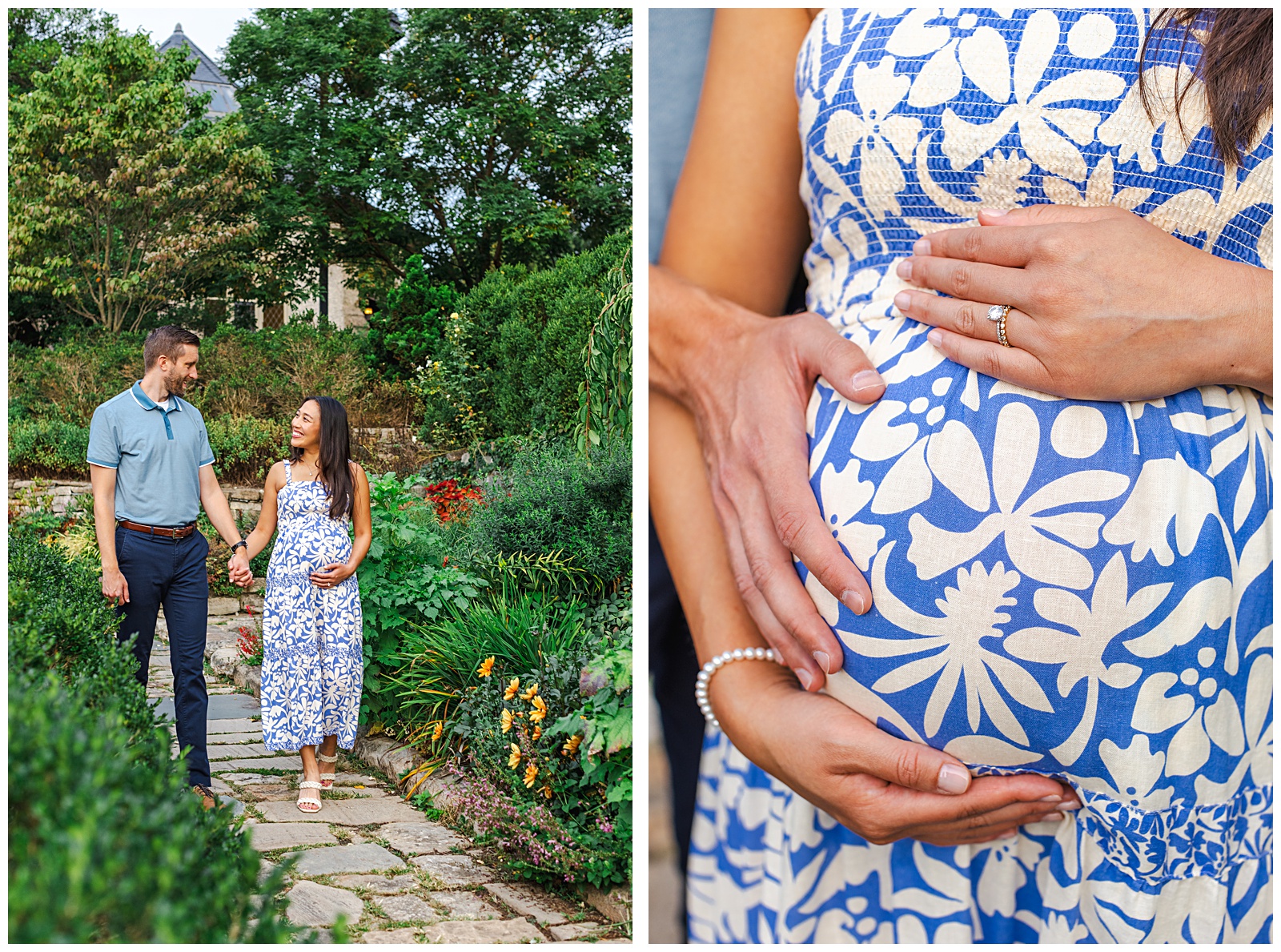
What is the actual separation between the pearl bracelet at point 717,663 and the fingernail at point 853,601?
0.83ft

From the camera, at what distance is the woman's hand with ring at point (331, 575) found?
11.9ft

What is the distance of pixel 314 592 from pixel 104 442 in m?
1.01

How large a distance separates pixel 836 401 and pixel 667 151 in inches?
33.4

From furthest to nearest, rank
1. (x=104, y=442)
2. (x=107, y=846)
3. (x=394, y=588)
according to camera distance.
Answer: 1. (x=394, y=588)
2. (x=104, y=442)
3. (x=107, y=846)

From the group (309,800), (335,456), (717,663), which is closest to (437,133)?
(335,456)

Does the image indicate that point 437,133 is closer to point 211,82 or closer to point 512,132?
point 512,132

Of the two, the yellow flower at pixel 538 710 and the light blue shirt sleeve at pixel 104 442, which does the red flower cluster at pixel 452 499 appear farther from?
the yellow flower at pixel 538 710

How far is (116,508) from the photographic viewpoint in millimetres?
3211

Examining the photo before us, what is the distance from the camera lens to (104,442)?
10.3 ft

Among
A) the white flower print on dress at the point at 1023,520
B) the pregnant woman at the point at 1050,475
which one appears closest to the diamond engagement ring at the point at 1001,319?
the pregnant woman at the point at 1050,475

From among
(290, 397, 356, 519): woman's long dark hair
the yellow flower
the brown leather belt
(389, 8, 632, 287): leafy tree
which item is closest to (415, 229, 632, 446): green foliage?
(389, 8, 632, 287): leafy tree

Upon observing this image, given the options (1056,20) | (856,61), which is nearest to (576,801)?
(856,61)

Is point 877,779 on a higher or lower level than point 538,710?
higher

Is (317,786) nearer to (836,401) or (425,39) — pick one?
(836,401)
